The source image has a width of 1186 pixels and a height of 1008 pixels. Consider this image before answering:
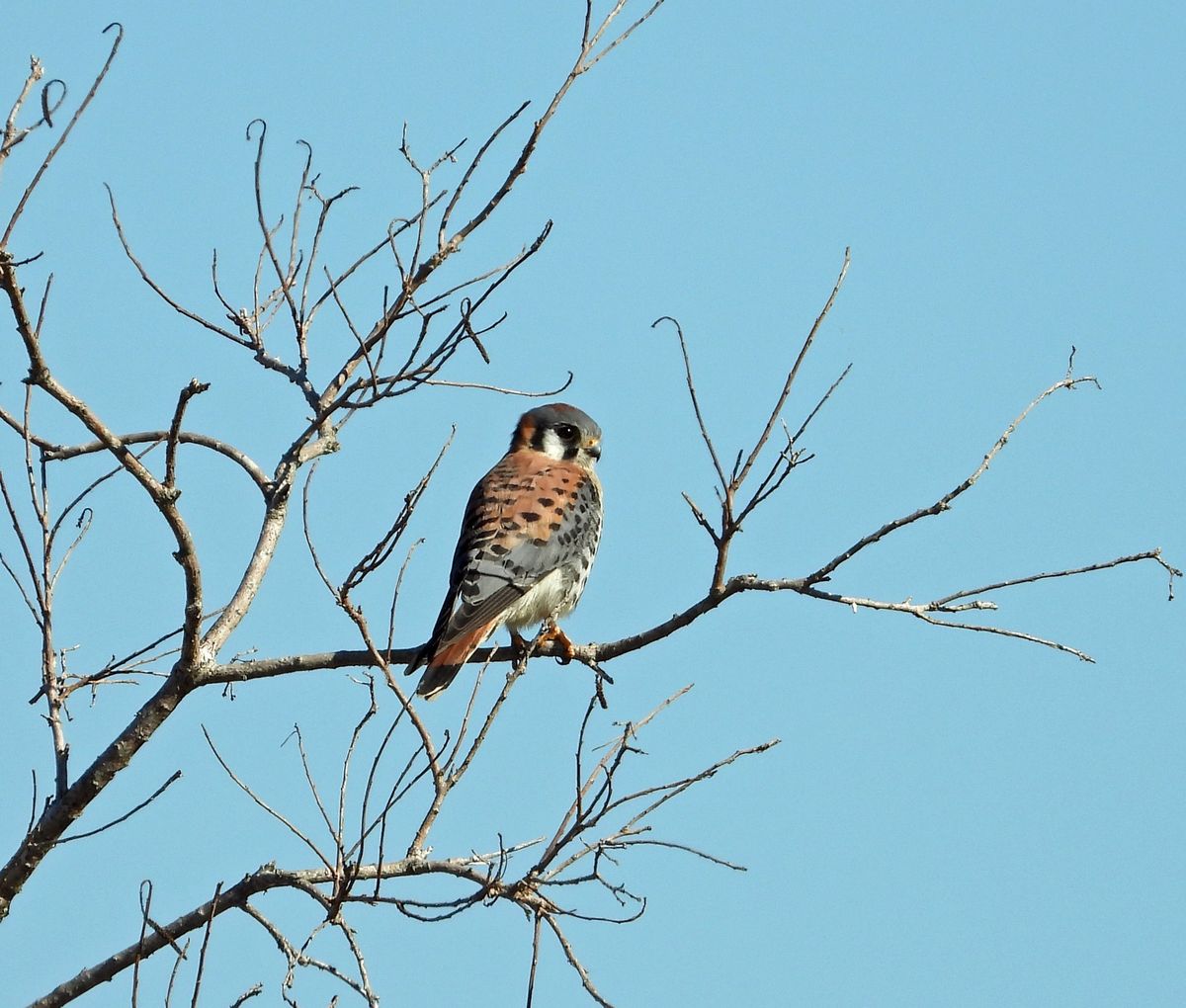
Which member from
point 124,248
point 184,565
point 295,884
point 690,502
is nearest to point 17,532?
point 184,565

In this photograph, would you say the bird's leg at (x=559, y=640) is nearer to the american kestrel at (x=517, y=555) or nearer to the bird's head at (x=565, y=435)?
the american kestrel at (x=517, y=555)

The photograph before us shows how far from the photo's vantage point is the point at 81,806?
3.60 metres

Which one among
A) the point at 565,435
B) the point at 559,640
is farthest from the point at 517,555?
the point at 565,435

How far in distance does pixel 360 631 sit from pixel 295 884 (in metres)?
0.59

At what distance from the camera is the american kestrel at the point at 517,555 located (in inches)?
189

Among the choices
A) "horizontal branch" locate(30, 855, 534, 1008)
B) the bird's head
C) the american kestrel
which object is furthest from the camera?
the bird's head

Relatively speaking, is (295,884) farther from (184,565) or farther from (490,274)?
(490,274)

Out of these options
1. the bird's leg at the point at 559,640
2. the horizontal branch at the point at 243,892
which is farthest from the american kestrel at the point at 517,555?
the horizontal branch at the point at 243,892

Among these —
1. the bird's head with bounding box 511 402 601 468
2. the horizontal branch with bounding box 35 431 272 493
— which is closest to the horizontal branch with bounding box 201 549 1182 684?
the horizontal branch with bounding box 35 431 272 493

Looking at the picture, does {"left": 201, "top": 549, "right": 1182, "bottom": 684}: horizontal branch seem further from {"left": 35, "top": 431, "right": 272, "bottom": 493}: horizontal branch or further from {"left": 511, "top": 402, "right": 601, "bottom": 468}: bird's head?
{"left": 511, "top": 402, "right": 601, "bottom": 468}: bird's head

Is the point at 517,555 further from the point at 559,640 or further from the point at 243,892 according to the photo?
the point at 243,892

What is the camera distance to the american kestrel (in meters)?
4.81

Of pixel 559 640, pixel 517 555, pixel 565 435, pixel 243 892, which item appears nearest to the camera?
pixel 243 892

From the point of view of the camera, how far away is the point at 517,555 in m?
5.32
